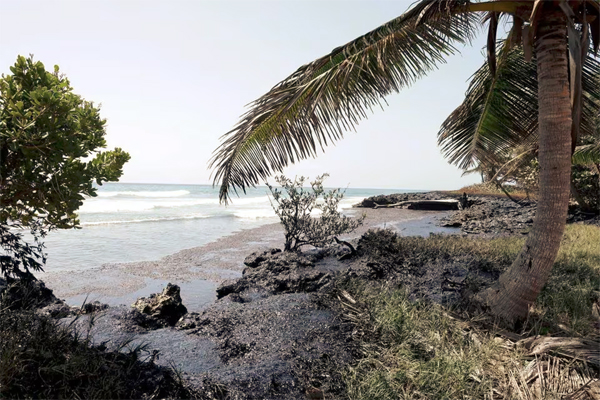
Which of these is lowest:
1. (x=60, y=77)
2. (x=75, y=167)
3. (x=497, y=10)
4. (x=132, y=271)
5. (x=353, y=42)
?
(x=132, y=271)

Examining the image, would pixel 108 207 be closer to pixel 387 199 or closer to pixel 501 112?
pixel 387 199

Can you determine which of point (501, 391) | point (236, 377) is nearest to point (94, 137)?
point (236, 377)

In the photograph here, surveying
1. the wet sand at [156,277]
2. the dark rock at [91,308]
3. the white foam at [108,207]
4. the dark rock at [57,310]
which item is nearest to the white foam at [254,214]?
the white foam at [108,207]

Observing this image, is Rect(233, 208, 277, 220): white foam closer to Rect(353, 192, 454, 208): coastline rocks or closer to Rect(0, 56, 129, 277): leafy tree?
Rect(353, 192, 454, 208): coastline rocks

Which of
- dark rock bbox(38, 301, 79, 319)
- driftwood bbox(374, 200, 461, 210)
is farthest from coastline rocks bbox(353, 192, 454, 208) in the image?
dark rock bbox(38, 301, 79, 319)

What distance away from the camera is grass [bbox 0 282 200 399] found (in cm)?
298

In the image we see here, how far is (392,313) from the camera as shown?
14.5 ft

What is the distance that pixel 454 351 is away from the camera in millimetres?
3721

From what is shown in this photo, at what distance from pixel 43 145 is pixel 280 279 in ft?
15.6

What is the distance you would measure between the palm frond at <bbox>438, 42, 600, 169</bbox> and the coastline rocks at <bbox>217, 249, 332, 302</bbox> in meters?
3.21

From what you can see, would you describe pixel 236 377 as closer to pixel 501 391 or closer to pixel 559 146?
pixel 501 391

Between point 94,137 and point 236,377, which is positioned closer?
point 236,377

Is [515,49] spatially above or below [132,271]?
above

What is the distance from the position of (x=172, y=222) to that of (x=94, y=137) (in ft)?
59.0
